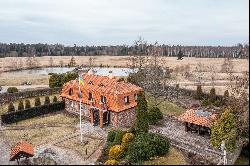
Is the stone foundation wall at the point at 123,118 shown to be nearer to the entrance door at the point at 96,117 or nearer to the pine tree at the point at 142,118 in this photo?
the entrance door at the point at 96,117

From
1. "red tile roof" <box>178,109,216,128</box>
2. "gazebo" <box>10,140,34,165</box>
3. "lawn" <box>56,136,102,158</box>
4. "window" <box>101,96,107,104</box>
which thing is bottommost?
"lawn" <box>56,136,102,158</box>

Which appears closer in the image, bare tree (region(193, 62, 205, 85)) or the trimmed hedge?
the trimmed hedge

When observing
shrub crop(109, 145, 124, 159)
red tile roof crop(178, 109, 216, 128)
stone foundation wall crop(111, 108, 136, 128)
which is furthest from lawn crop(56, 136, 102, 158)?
red tile roof crop(178, 109, 216, 128)

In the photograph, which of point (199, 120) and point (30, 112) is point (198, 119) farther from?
point (30, 112)

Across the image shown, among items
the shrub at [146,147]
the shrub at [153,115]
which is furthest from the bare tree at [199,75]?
the shrub at [146,147]

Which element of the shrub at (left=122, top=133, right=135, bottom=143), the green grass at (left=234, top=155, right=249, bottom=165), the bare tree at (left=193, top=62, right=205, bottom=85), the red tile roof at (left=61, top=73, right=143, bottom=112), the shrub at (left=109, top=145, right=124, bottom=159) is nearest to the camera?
the green grass at (left=234, top=155, right=249, bottom=165)

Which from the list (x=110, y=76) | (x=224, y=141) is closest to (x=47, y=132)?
(x=110, y=76)

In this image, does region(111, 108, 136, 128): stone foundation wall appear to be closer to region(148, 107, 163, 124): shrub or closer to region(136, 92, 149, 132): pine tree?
region(148, 107, 163, 124): shrub

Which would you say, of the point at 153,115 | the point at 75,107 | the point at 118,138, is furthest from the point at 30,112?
the point at 118,138
